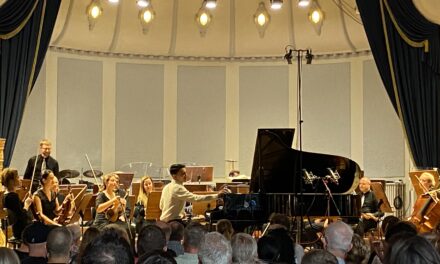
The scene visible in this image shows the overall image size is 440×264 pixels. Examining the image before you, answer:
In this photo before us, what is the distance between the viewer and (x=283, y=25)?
16328 millimetres

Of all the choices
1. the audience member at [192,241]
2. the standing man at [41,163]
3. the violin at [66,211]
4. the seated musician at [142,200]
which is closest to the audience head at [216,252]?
the audience member at [192,241]

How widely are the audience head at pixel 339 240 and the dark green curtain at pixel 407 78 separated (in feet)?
20.8

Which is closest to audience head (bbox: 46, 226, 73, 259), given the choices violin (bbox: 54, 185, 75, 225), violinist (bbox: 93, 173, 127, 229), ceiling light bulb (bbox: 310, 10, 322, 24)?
violin (bbox: 54, 185, 75, 225)

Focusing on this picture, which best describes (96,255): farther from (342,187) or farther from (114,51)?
(114,51)

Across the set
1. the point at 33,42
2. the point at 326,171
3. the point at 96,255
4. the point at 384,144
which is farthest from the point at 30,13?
the point at 384,144

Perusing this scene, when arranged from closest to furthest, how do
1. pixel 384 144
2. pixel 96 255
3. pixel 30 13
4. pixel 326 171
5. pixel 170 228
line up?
pixel 96 255, pixel 170 228, pixel 30 13, pixel 326 171, pixel 384 144

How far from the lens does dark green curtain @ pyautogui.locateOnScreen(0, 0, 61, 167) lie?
9.27m

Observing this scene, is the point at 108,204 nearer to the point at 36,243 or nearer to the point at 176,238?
the point at 176,238

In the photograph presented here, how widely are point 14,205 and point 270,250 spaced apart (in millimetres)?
4470

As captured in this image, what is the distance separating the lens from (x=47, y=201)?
28.9 ft

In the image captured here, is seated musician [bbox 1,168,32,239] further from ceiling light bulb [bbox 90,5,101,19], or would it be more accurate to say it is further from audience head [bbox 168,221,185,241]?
ceiling light bulb [bbox 90,5,101,19]

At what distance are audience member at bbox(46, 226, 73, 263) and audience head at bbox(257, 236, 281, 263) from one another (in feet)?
4.18

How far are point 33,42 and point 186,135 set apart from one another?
750 centimetres

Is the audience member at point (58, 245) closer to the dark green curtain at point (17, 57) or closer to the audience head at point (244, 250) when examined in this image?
Answer: the audience head at point (244, 250)
